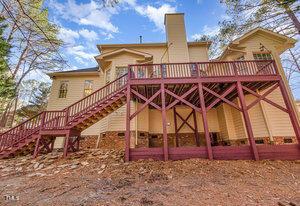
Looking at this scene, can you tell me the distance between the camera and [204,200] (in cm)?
387

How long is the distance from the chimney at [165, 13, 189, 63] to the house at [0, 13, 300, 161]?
0.28 ft

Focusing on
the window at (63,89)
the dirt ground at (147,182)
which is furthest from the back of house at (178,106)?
the dirt ground at (147,182)

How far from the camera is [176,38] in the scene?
14.5 m

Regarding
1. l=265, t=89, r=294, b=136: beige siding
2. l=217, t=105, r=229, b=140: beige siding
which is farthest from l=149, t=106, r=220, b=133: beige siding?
l=265, t=89, r=294, b=136: beige siding

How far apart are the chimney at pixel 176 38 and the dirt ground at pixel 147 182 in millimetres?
9465

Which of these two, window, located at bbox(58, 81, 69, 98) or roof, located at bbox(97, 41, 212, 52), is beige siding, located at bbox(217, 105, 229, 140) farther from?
window, located at bbox(58, 81, 69, 98)

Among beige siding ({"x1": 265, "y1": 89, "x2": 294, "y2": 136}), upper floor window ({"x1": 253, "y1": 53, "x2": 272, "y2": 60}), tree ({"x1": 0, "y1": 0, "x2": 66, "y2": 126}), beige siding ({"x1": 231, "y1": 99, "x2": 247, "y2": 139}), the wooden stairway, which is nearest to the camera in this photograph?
tree ({"x1": 0, "y1": 0, "x2": 66, "y2": 126})

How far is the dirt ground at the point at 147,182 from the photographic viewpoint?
3.98 metres

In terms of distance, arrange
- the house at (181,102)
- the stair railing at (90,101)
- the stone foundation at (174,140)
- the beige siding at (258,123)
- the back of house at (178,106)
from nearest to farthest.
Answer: the house at (181,102) < the stair railing at (90,101) < the beige siding at (258,123) < the back of house at (178,106) < the stone foundation at (174,140)

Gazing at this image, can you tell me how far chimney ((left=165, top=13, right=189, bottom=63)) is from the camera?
13.9m

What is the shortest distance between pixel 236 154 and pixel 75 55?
24.7 feet

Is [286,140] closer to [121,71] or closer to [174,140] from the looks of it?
[174,140]

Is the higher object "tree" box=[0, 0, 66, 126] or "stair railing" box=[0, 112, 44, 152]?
"tree" box=[0, 0, 66, 126]

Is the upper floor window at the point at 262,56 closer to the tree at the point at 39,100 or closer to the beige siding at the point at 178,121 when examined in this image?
the beige siding at the point at 178,121
